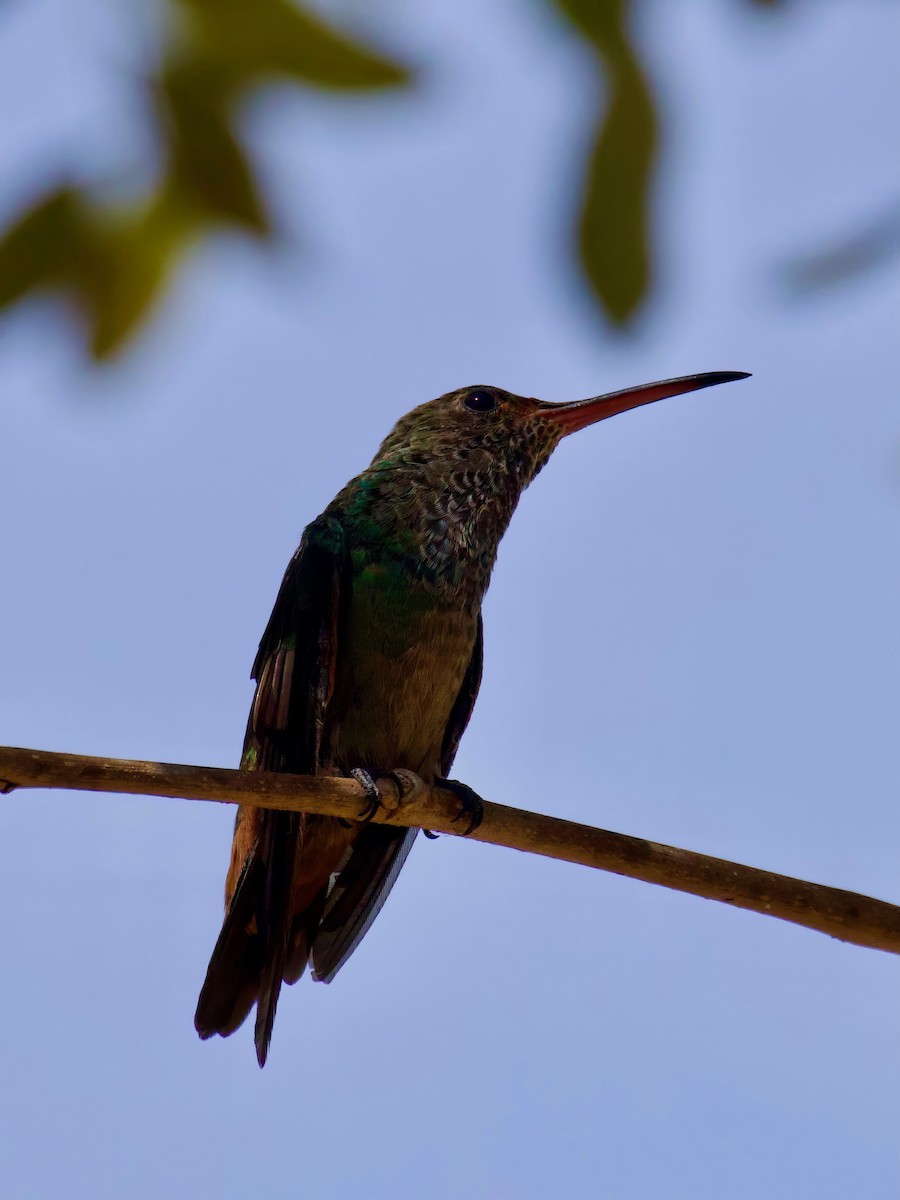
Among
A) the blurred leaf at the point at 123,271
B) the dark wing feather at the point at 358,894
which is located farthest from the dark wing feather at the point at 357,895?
the blurred leaf at the point at 123,271

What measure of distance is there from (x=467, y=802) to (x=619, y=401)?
2.06 m

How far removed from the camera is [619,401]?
5.75 m

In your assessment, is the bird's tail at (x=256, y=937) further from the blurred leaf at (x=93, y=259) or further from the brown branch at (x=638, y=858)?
the blurred leaf at (x=93, y=259)

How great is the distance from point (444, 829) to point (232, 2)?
3330 millimetres

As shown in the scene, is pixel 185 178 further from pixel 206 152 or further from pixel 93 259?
pixel 93 259

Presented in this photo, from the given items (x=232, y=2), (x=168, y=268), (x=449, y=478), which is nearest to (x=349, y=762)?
(x=449, y=478)

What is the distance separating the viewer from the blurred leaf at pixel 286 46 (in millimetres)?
1330

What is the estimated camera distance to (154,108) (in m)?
1.48

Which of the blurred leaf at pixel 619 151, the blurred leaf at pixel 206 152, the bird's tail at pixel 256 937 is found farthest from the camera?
the bird's tail at pixel 256 937

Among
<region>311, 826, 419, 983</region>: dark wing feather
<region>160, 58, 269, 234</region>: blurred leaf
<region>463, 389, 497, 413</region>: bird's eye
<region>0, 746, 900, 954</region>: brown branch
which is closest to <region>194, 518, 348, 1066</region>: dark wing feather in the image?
<region>311, 826, 419, 983</region>: dark wing feather

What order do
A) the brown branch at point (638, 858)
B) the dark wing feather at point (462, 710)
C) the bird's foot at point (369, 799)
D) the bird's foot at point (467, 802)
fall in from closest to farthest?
the brown branch at point (638, 858)
the bird's foot at point (369, 799)
the bird's foot at point (467, 802)
the dark wing feather at point (462, 710)

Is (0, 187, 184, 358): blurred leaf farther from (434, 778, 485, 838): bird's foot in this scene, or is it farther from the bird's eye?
the bird's eye

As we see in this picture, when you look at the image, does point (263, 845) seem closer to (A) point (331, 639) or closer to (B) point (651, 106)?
(A) point (331, 639)

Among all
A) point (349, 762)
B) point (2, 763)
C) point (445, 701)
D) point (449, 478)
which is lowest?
→ point (2, 763)
